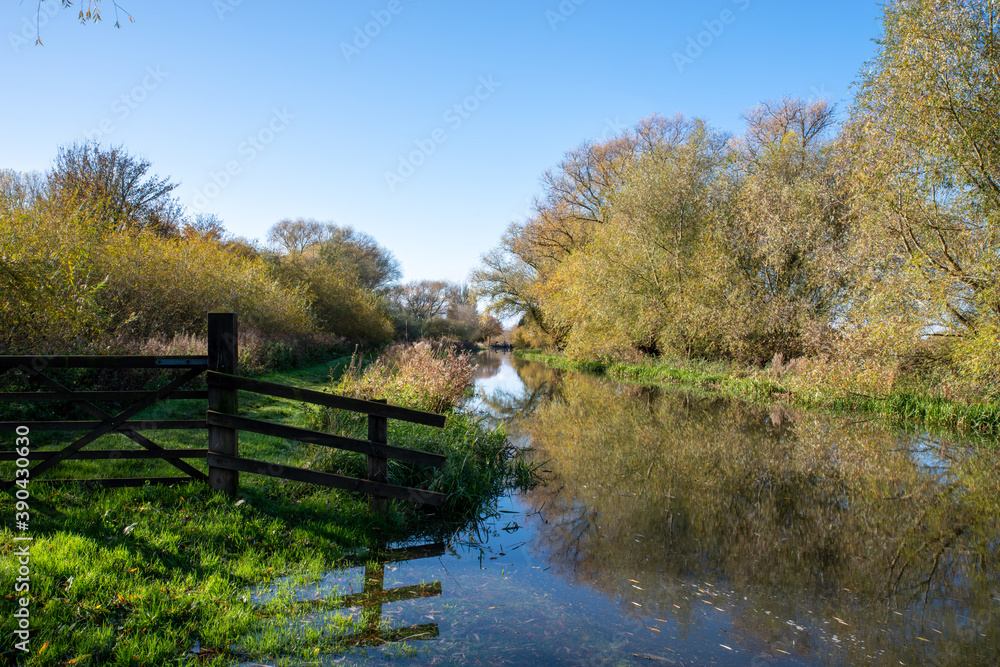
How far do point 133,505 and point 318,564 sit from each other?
77.7 inches

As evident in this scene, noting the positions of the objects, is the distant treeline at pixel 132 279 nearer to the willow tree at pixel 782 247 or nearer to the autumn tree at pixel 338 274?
the autumn tree at pixel 338 274

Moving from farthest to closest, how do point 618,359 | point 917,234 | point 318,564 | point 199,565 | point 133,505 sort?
point 618,359
point 917,234
point 133,505
point 318,564
point 199,565

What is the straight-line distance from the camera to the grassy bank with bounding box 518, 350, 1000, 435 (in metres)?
12.9

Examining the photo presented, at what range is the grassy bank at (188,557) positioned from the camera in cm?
344

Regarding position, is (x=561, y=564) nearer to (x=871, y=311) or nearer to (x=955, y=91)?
(x=871, y=311)

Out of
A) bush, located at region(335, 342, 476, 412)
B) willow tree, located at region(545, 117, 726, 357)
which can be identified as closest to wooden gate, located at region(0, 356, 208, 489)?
bush, located at region(335, 342, 476, 412)

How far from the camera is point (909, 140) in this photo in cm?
1267

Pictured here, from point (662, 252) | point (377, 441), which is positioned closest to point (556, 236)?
point (662, 252)

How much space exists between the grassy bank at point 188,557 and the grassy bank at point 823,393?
40.4ft

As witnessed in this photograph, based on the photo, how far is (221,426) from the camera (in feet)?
17.9

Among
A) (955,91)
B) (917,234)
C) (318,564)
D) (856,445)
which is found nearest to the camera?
(318,564)

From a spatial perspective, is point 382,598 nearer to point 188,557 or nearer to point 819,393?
point 188,557

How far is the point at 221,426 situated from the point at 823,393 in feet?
53.2

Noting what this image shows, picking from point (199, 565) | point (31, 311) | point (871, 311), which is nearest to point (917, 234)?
point (871, 311)
